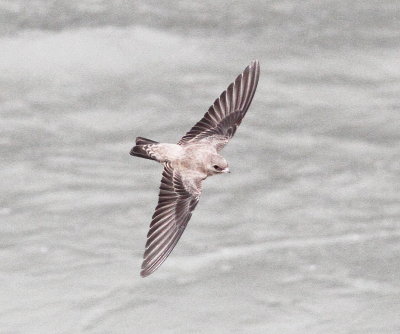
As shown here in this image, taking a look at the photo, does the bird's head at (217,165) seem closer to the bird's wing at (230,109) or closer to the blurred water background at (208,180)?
the bird's wing at (230,109)

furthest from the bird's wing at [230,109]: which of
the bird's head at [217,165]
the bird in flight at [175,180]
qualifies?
A: the bird's head at [217,165]

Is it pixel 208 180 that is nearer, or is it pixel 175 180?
pixel 175 180

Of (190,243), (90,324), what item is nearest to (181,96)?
(190,243)

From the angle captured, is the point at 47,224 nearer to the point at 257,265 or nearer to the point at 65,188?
the point at 65,188

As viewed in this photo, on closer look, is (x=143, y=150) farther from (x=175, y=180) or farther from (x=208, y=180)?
(x=208, y=180)

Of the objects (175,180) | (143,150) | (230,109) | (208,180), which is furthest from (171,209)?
(208,180)
